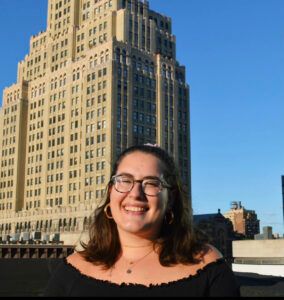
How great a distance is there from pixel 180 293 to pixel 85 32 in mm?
139630

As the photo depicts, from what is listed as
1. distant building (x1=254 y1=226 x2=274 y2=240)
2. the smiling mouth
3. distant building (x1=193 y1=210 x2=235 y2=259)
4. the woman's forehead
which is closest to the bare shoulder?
the smiling mouth

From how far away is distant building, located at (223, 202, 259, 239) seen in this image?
18062cm

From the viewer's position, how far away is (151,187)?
4238 millimetres

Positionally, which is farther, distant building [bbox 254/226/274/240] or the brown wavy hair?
distant building [bbox 254/226/274/240]

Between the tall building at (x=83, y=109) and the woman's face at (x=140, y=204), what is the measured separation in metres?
110

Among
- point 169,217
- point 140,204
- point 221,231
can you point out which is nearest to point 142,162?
point 140,204

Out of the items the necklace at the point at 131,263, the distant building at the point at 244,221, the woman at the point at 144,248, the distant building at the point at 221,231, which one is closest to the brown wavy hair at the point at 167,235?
the woman at the point at 144,248

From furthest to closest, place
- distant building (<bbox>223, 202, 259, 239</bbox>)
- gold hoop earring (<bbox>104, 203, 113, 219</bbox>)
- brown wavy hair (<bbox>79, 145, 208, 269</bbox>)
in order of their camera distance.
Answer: distant building (<bbox>223, 202, 259, 239</bbox>) → gold hoop earring (<bbox>104, 203, 113, 219</bbox>) → brown wavy hair (<bbox>79, 145, 208, 269</bbox>)

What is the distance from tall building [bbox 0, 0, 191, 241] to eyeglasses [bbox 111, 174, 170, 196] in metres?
110

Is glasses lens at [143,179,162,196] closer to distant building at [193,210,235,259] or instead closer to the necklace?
the necklace

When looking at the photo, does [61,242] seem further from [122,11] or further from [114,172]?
[114,172]

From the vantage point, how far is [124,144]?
121 m

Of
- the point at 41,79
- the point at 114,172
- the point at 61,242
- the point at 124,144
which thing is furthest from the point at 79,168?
the point at 114,172

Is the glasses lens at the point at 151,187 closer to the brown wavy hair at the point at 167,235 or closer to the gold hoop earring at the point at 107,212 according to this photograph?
the brown wavy hair at the point at 167,235
